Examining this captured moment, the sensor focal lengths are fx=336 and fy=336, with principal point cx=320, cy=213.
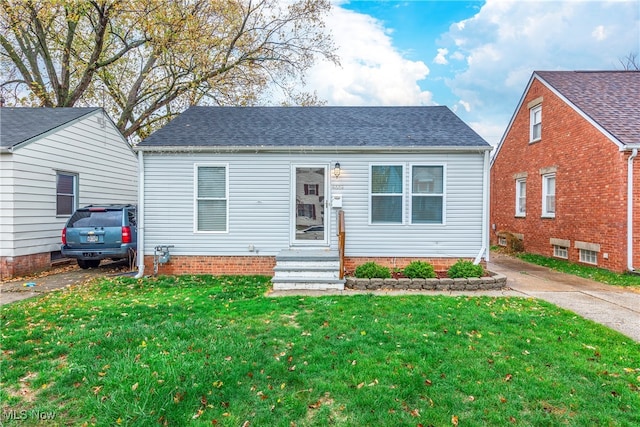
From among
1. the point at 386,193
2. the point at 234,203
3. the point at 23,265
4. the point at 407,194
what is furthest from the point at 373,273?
the point at 23,265

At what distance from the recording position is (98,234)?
8.07 metres

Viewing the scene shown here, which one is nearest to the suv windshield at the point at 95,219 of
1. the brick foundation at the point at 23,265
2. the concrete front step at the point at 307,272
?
the brick foundation at the point at 23,265

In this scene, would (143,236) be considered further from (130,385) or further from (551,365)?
(551,365)

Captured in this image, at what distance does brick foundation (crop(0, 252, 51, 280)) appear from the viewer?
775 centimetres

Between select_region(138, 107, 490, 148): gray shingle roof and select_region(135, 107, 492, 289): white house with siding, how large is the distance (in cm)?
6

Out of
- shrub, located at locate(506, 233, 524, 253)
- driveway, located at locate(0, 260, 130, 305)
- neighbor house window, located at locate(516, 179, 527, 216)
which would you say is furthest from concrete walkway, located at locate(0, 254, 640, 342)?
neighbor house window, located at locate(516, 179, 527, 216)

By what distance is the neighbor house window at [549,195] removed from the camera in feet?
37.5

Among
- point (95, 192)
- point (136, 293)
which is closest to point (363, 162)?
point (136, 293)

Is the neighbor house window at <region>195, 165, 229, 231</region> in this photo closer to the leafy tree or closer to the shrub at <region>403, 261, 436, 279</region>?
the shrub at <region>403, 261, 436, 279</region>

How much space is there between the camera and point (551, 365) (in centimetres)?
343

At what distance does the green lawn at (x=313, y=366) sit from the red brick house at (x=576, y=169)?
532 centimetres

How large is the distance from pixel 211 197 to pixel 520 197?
12.0 m

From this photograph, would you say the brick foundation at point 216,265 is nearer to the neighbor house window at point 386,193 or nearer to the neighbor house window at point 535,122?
the neighbor house window at point 386,193

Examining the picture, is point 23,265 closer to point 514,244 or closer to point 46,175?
point 46,175
